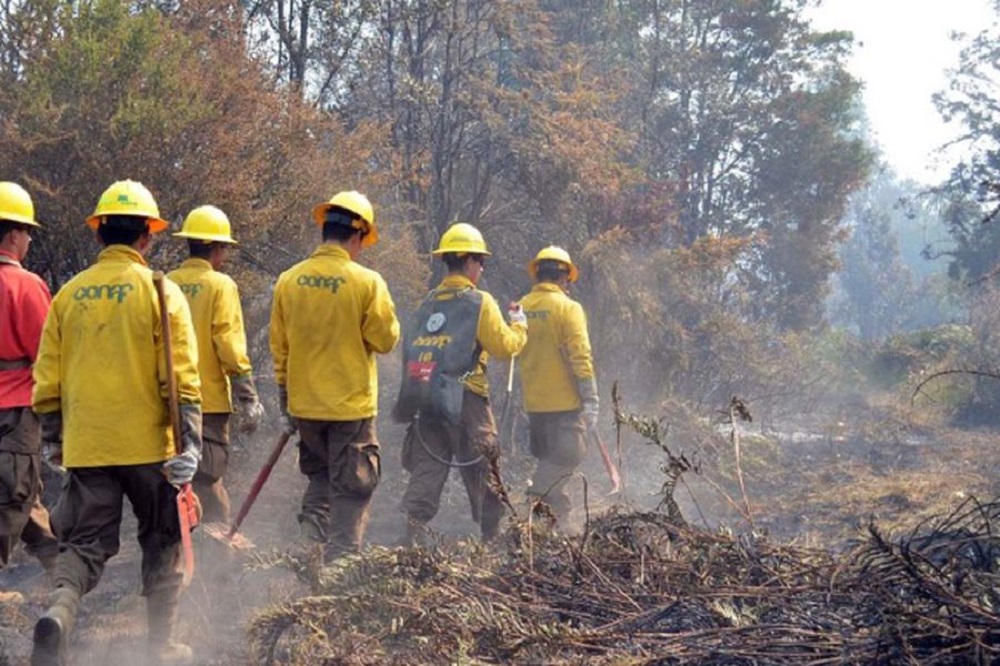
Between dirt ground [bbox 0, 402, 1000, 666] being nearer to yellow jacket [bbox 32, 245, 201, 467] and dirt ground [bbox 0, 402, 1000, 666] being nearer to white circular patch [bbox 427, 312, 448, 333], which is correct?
yellow jacket [bbox 32, 245, 201, 467]

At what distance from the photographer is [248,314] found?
818 cm

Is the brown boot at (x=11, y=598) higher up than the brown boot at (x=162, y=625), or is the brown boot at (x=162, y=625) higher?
the brown boot at (x=162, y=625)

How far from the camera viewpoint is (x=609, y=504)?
859 centimetres

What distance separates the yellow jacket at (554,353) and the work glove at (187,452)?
10.8ft

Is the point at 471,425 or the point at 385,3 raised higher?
the point at 385,3

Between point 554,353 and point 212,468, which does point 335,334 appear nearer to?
point 212,468

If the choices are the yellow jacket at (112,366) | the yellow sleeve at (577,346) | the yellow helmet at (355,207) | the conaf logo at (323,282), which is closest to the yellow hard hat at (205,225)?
the yellow helmet at (355,207)

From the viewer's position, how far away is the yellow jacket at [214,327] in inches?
226

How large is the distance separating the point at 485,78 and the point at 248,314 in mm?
4517

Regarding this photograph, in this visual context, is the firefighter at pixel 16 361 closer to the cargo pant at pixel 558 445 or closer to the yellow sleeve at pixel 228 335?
the yellow sleeve at pixel 228 335

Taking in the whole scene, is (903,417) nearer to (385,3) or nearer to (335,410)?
A: (385,3)

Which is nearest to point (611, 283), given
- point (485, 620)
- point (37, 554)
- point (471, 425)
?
point (471, 425)

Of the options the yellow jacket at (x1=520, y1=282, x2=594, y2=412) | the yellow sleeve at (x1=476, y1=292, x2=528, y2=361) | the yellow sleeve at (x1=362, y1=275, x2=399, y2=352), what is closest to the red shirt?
the yellow sleeve at (x1=362, y1=275, x2=399, y2=352)

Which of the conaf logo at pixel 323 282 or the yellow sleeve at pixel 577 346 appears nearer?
the conaf logo at pixel 323 282
